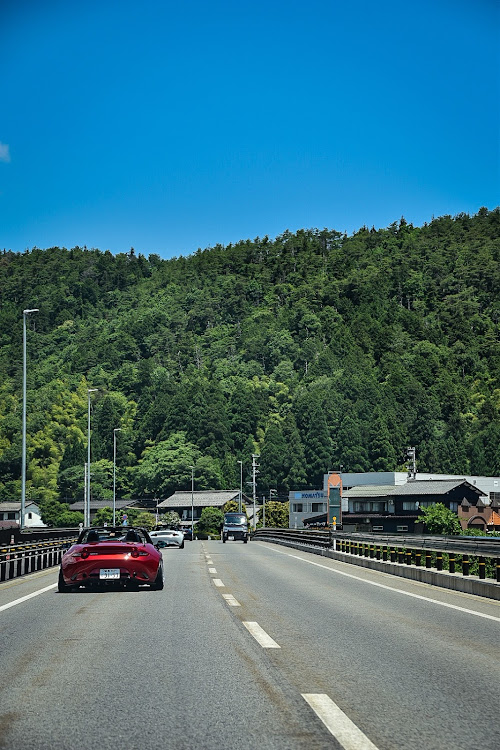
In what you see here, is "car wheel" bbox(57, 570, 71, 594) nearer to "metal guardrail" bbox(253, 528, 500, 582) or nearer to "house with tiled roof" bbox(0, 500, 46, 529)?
"metal guardrail" bbox(253, 528, 500, 582)

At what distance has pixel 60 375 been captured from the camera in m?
189

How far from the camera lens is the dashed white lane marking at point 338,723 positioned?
231 inches

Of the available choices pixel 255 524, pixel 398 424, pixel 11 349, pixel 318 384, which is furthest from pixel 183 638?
pixel 11 349

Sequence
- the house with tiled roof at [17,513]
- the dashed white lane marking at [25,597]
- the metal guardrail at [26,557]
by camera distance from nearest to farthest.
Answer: the dashed white lane marking at [25,597], the metal guardrail at [26,557], the house with tiled roof at [17,513]

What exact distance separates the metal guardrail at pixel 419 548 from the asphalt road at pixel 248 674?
17.9ft

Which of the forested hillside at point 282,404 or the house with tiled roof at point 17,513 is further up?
the forested hillside at point 282,404

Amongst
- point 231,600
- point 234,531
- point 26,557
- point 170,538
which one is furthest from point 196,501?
point 231,600

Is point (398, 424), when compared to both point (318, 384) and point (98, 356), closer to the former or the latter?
point (318, 384)

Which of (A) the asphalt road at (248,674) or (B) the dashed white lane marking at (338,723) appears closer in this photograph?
(B) the dashed white lane marking at (338,723)

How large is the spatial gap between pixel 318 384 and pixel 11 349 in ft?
204

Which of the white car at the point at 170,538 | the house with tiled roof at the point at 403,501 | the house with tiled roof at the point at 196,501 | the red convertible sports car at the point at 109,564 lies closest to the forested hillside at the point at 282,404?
the house with tiled roof at the point at 196,501

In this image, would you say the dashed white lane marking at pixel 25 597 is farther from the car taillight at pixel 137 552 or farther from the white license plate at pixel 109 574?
the car taillight at pixel 137 552

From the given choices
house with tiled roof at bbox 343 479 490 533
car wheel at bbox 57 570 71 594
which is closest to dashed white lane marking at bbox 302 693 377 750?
car wheel at bbox 57 570 71 594

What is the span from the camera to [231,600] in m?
17.1
